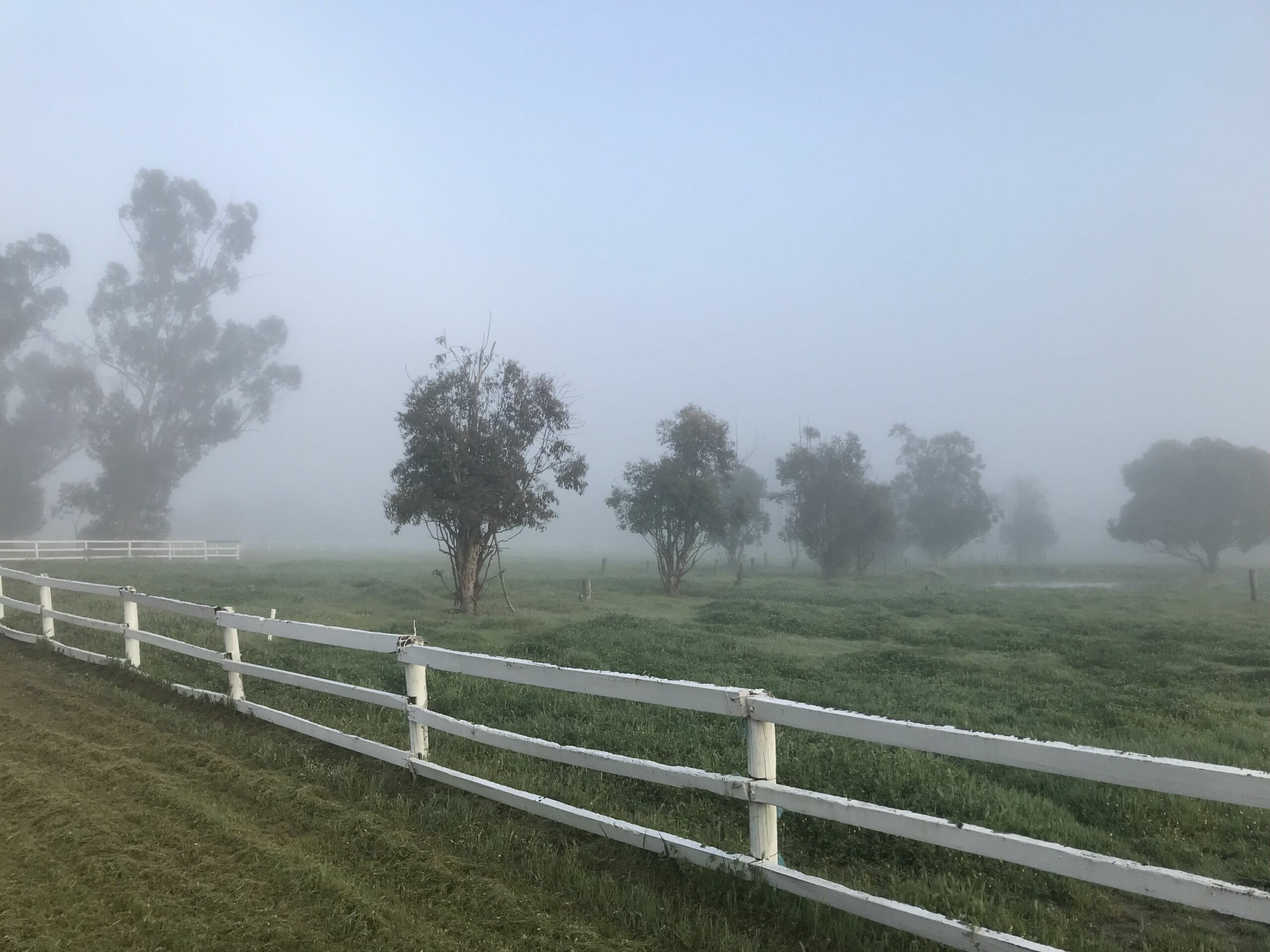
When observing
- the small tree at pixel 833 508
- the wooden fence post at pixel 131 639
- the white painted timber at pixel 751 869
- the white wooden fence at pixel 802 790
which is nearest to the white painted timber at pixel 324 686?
the white wooden fence at pixel 802 790

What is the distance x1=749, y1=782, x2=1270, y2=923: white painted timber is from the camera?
2803 mm

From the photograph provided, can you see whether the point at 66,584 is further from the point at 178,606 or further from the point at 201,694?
the point at 201,694

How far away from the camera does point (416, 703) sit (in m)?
6.08

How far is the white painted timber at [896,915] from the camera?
3.23 m

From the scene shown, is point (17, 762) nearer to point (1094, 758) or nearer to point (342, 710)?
point (342, 710)

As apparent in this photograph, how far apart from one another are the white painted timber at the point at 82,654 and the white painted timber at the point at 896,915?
30.1ft

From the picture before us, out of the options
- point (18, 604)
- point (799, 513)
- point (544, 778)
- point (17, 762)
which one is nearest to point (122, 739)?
point (17, 762)

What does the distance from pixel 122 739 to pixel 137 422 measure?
193ft

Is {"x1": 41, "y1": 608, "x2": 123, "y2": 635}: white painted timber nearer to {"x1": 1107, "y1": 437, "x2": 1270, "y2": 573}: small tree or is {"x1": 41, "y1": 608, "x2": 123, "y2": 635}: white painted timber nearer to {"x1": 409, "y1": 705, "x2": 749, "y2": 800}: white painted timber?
{"x1": 409, "y1": 705, "x2": 749, "y2": 800}: white painted timber

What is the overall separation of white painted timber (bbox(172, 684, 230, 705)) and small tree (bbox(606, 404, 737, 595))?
27066 mm

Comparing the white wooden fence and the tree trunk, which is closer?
the white wooden fence

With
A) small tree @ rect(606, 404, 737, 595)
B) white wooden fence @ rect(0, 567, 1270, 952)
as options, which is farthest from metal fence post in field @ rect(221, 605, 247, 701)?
small tree @ rect(606, 404, 737, 595)

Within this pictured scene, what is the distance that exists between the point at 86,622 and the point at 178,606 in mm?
2859

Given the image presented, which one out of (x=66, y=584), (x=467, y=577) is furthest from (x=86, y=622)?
(x=467, y=577)
